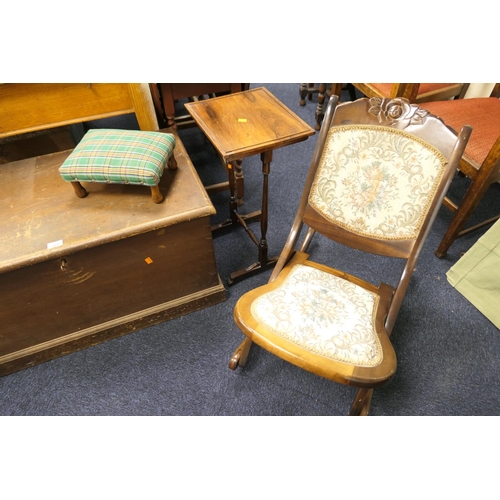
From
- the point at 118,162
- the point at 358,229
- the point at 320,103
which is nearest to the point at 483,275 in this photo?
the point at 358,229

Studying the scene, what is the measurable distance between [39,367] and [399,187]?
1.67 metres

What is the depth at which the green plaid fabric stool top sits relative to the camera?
1.19 metres

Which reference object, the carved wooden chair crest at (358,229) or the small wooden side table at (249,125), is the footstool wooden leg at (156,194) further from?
the carved wooden chair crest at (358,229)

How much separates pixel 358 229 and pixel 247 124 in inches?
23.2

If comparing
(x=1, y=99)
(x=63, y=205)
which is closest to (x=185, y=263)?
(x=63, y=205)

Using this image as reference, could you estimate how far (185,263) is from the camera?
4.75ft

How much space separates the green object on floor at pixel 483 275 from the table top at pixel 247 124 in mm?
973

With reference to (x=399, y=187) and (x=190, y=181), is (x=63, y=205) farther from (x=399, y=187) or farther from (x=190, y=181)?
(x=399, y=187)

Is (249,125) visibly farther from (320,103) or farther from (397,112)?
(320,103)

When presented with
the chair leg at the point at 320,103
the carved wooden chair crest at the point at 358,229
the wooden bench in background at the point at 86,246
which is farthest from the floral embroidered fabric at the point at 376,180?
the chair leg at the point at 320,103

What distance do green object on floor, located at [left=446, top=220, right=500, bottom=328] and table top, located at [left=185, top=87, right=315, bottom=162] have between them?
3.19 ft

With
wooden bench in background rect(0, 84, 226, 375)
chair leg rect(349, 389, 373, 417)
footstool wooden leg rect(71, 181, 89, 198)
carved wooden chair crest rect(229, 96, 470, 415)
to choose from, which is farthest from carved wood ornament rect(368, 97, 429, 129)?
footstool wooden leg rect(71, 181, 89, 198)

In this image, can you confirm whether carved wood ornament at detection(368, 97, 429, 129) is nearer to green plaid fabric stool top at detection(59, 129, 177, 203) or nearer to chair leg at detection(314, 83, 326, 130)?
green plaid fabric stool top at detection(59, 129, 177, 203)

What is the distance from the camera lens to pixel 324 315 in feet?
3.59
